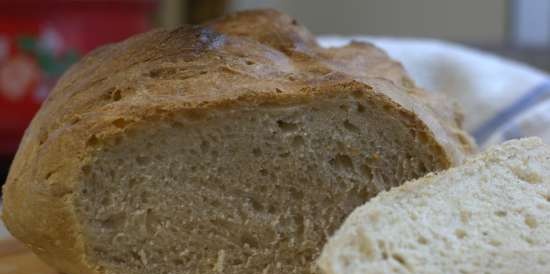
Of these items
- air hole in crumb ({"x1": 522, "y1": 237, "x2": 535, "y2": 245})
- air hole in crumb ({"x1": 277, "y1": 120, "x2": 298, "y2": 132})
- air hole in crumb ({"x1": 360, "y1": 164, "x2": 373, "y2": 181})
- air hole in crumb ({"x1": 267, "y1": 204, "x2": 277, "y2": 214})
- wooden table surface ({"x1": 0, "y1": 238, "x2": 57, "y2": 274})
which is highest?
air hole in crumb ({"x1": 277, "y1": 120, "x2": 298, "y2": 132})

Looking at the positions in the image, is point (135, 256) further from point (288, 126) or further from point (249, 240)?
point (288, 126)

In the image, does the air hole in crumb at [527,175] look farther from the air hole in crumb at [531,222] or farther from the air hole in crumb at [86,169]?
the air hole in crumb at [86,169]

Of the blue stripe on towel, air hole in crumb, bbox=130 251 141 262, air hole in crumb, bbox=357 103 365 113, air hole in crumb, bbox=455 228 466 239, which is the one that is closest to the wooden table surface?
air hole in crumb, bbox=130 251 141 262

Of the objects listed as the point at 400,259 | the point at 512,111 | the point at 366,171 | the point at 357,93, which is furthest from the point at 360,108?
the point at 512,111

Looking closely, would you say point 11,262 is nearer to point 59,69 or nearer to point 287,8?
point 59,69

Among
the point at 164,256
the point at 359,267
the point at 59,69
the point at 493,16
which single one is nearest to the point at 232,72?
the point at 164,256

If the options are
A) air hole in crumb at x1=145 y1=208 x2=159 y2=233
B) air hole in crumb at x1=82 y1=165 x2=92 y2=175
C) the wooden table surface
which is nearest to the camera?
air hole in crumb at x1=82 y1=165 x2=92 y2=175

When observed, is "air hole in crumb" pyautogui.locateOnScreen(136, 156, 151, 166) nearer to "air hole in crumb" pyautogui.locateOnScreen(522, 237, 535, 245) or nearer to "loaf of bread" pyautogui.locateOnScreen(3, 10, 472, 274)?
"loaf of bread" pyautogui.locateOnScreen(3, 10, 472, 274)
